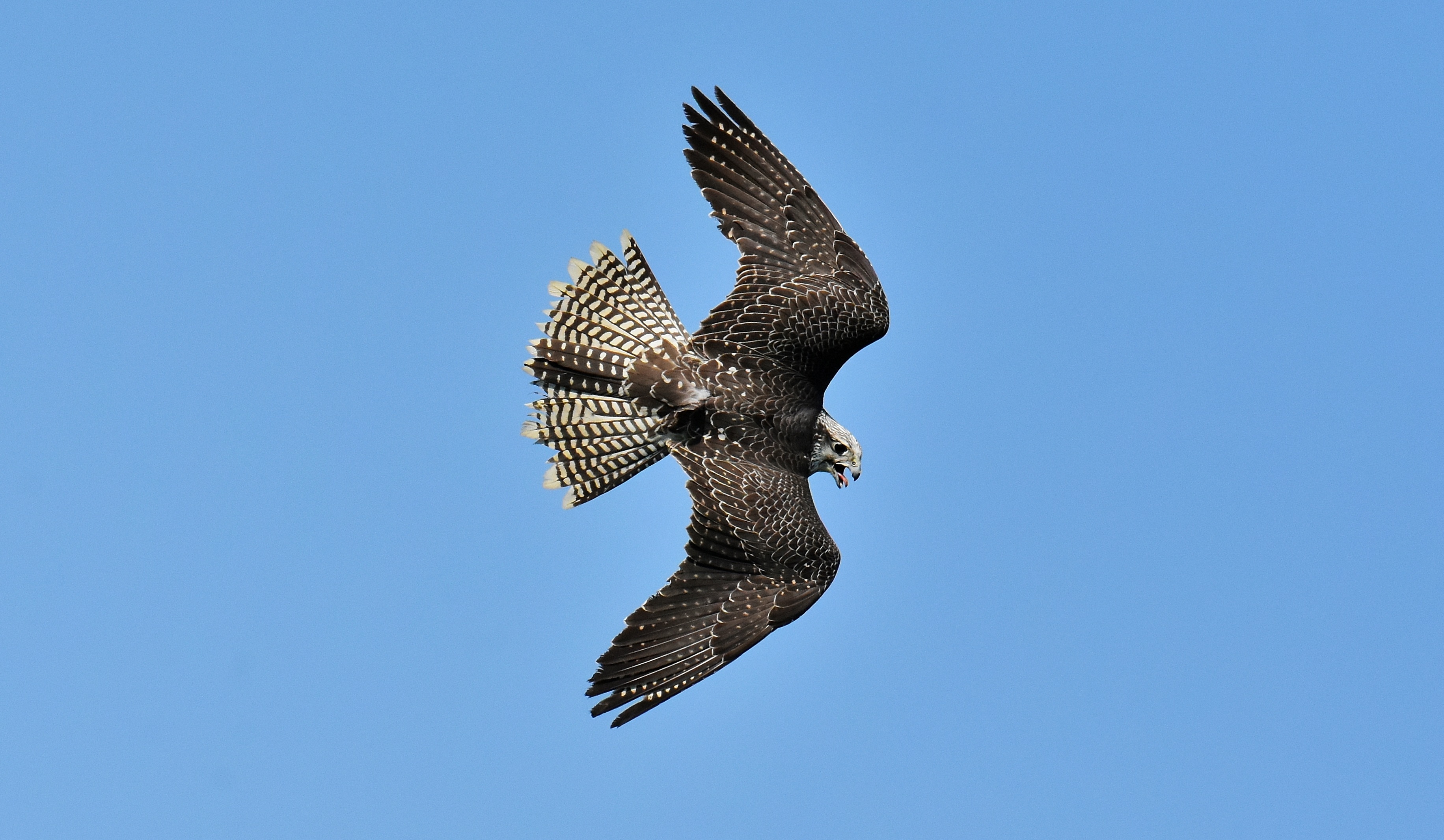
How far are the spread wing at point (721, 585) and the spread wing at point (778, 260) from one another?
1377mm

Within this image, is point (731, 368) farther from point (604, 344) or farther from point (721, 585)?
point (721, 585)

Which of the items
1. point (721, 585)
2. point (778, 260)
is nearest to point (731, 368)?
point (778, 260)

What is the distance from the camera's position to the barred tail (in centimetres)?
1873

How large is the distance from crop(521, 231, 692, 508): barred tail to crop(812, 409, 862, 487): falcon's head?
1783 millimetres

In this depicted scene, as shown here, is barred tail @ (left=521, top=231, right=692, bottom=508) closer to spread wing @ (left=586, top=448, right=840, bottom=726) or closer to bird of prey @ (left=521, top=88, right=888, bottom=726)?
bird of prey @ (left=521, top=88, right=888, bottom=726)

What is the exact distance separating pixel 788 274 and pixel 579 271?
228 centimetres

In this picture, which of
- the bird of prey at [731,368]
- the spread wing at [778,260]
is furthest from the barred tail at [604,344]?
the spread wing at [778,260]

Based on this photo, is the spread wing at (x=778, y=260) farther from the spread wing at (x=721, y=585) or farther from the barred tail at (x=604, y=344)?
the spread wing at (x=721, y=585)

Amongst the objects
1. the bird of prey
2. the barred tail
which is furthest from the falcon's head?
the barred tail

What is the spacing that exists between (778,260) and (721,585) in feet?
11.7

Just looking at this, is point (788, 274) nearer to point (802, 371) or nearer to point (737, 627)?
point (802, 371)

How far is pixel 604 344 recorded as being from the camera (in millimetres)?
18781

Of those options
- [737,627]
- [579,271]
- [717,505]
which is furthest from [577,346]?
[737,627]

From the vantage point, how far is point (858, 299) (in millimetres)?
18453
